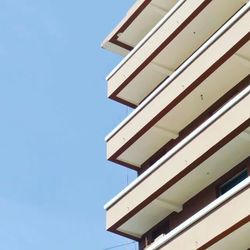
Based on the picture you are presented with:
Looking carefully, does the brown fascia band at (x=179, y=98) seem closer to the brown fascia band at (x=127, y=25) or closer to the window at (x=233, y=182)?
the window at (x=233, y=182)

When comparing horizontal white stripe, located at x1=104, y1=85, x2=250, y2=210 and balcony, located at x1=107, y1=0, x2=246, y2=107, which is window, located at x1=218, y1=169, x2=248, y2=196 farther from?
balcony, located at x1=107, y1=0, x2=246, y2=107

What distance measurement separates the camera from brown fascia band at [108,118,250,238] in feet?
92.0

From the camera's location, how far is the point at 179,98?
32.0m

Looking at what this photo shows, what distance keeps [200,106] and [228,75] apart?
182cm

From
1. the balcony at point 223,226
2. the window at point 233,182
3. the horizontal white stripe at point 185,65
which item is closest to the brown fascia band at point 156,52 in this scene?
the horizontal white stripe at point 185,65

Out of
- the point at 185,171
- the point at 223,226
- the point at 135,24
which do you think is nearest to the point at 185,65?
the point at 185,171

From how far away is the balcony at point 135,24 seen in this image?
1478 inches

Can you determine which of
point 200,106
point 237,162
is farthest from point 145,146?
point 237,162

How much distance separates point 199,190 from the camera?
30.4 m

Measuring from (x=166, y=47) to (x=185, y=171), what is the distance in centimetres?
667

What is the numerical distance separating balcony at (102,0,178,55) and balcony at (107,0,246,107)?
7.68 ft

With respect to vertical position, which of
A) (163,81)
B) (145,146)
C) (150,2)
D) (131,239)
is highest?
(150,2)

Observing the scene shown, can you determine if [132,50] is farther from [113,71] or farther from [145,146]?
[145,146]

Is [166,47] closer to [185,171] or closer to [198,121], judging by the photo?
[198,121]
